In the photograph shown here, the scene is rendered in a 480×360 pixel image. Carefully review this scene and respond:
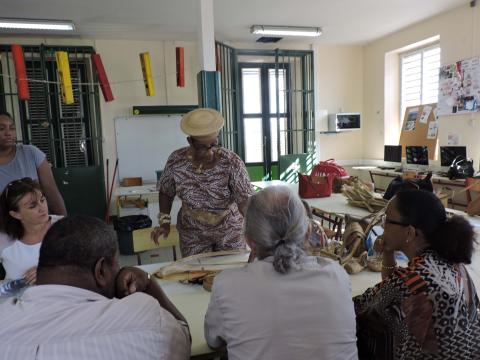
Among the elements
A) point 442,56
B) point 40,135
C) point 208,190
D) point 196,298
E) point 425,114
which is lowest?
point 196,298

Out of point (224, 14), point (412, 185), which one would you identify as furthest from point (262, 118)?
point (412, 185)

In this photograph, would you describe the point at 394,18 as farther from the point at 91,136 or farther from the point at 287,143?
the point at 91,136

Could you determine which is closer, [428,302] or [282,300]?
[282,300]

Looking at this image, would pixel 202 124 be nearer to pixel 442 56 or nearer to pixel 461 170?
pixel 461 170

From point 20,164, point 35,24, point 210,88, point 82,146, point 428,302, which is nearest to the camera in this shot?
point 428,302

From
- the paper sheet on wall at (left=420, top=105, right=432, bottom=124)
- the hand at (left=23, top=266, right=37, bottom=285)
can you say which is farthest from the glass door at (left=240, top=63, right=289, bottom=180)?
the hand at (left=23, top=266, right=37, bottom=285)

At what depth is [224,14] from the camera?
5684mm

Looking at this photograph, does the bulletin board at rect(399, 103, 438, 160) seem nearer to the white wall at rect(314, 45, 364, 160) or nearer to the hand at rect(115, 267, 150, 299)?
the white wall at rect(314, 45, 364, 160)

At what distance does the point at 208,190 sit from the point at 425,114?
562 cm

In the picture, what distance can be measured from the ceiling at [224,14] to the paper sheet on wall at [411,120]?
4.76ft

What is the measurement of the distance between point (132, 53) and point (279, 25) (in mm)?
2545

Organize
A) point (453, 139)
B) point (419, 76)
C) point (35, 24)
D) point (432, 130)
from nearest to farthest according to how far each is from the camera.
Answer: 1. point (35, 24)
2. point (453, 139)
3. point (432, 130)
4. point (419, 76)

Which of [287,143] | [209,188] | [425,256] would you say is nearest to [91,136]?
[287,143]

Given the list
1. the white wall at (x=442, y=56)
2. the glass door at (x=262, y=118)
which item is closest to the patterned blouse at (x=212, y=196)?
the white wall at (x=442, y=56)
